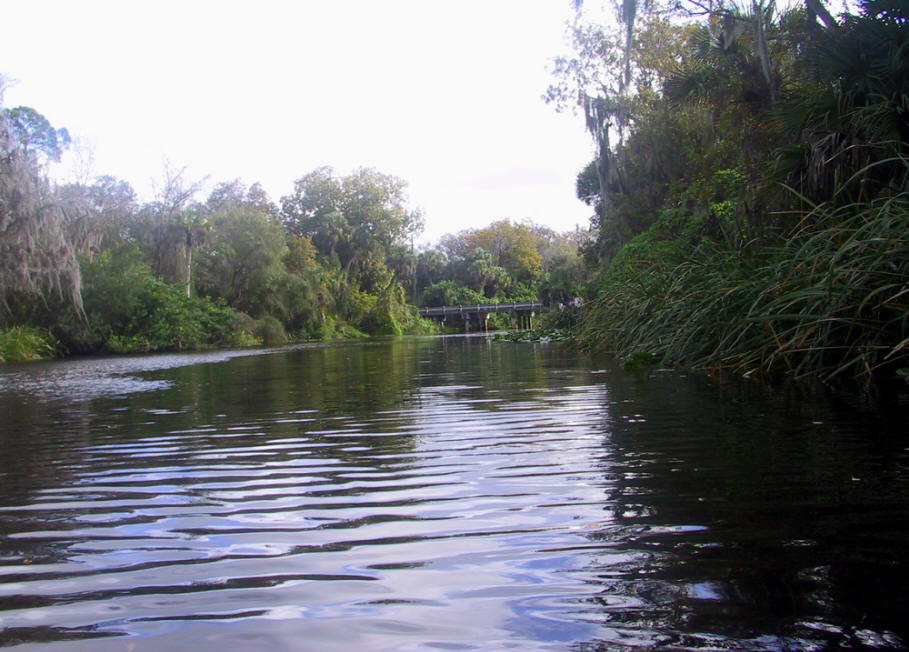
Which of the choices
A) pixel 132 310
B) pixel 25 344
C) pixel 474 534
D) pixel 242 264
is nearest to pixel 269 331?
pixel 242 264

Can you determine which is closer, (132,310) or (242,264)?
(132,310)

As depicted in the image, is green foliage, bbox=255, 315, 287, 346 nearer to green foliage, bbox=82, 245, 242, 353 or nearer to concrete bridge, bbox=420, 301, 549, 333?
green foliage, bbox=82, 245, 242, 353

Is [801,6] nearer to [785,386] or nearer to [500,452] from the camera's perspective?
[785,386]

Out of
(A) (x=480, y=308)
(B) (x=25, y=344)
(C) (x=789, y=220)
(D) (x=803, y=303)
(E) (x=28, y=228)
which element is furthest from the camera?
(A) (x=480, y=308)

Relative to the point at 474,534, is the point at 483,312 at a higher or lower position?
higher

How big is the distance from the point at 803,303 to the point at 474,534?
628cm

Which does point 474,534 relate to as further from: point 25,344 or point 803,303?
point 25,344

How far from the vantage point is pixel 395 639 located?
5.14ft

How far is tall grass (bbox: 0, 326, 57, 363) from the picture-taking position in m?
26.5

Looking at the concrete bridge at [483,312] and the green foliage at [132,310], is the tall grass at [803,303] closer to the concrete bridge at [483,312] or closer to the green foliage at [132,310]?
the green foliage at [132,310]

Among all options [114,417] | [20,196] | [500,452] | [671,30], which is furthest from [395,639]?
[671,30]

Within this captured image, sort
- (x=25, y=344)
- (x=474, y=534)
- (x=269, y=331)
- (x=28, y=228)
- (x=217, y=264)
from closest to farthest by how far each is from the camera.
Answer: (x=474, y=534) < (x=28, y=228) < (x=25, y=344) < (x=269, y=331) < (x=217, y=264)

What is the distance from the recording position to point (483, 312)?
6712cm

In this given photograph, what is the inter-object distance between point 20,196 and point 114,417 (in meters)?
21.6
